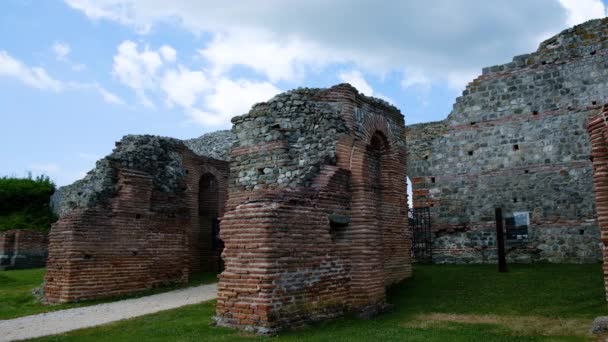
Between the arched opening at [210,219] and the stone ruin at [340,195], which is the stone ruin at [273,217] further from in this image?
the arched opening at [210,219]

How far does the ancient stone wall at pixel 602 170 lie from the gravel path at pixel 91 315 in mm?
7462

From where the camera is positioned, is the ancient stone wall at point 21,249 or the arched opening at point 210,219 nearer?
the arched opening at point 210,219

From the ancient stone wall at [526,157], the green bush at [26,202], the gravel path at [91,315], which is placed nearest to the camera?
the gravel path at [91,315]

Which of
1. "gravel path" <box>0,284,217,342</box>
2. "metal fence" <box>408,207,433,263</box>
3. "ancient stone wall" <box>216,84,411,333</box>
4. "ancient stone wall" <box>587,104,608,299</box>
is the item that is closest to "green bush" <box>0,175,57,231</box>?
"gravel path" <box>0,284,217,342</box>

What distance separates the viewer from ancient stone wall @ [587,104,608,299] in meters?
6.59

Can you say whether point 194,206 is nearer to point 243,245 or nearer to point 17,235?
point 243,245

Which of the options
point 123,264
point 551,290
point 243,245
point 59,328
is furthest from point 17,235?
point 551,290

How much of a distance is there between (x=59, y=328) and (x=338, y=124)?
5.94 m

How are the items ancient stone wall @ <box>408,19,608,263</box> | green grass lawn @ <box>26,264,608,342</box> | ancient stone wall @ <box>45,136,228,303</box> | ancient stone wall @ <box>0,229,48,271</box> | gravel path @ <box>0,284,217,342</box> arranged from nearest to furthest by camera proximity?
green grass lawn @ <box>26,264,608,342</box>, gravel path @ <box>0,284,217,342</box>, ancient stone wall @ <box>45,136,228,303</box>, ancient stone wall @ <box>408,19,608,263</box>, ancient stone wall @ <box>0,229,48,271</box>

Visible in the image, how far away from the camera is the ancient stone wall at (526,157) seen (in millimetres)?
14938

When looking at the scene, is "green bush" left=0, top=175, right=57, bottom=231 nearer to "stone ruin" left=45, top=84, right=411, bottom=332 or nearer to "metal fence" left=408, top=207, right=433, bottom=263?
"stone ruin" left=45, top=84, right=411, bottom=332

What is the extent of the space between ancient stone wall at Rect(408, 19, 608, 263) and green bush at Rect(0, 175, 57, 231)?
21.1 m

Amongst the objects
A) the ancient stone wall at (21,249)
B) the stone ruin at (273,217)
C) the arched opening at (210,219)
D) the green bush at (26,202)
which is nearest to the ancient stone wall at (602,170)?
the stone ruin at (273,217)

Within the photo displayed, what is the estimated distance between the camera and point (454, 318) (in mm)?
8125
